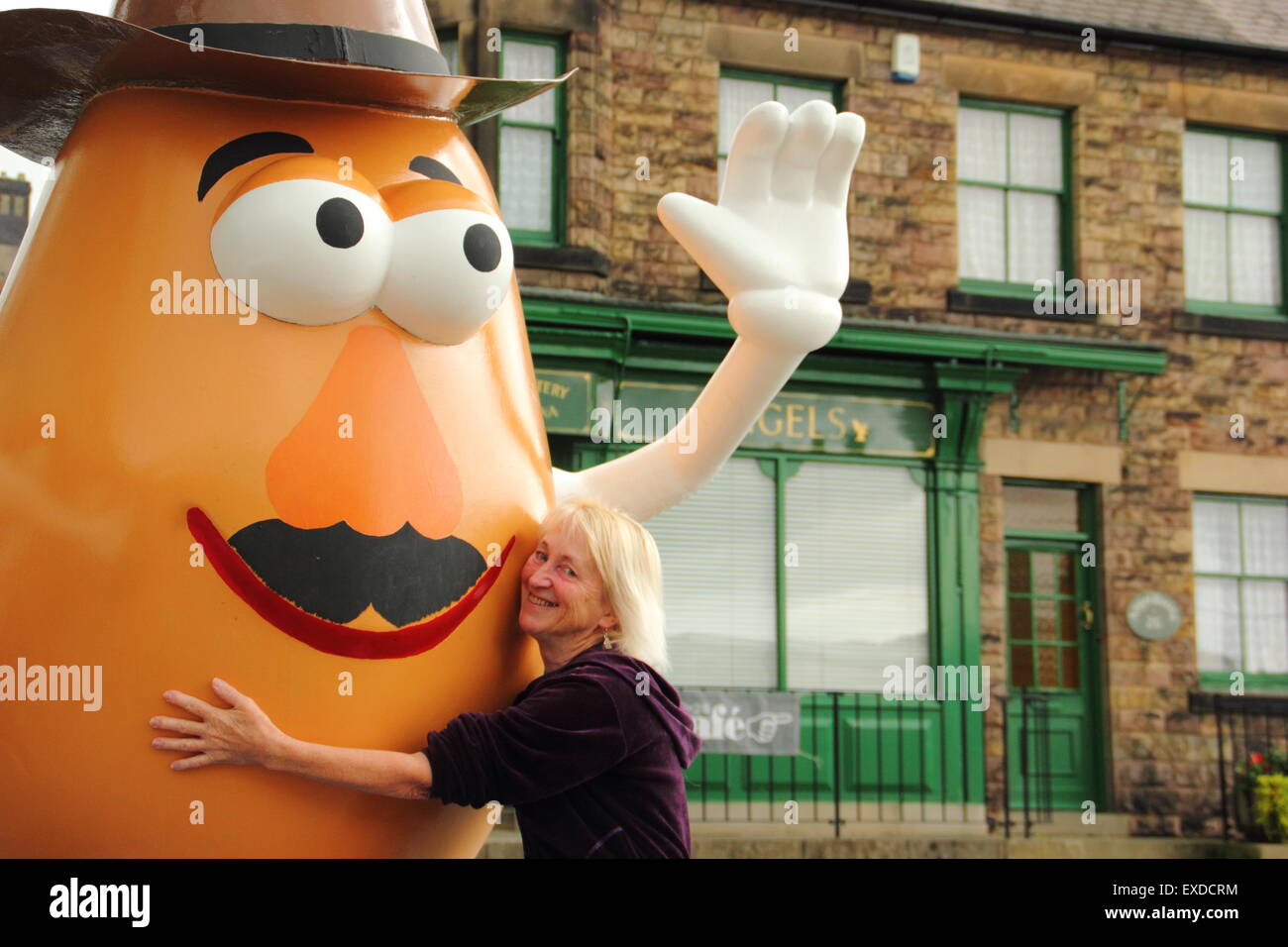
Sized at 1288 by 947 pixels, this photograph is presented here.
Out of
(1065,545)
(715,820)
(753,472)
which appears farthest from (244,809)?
(1065,545)

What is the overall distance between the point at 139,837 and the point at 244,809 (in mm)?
196

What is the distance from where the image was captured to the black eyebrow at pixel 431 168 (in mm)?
3074

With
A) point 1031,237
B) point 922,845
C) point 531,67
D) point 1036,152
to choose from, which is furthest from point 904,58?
point 922,845

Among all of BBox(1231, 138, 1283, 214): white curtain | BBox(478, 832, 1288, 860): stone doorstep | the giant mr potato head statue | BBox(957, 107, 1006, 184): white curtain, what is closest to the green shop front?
BBox(478, 832, 1288, 860): stone doorstep

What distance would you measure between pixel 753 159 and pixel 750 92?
25.5 ft

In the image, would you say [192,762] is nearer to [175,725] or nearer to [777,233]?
[175,725]

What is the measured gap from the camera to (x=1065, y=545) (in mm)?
11102

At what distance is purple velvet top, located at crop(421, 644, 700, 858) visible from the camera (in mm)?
2717

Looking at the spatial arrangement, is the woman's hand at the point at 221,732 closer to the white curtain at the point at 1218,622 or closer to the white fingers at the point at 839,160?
the white fingers at the point at 839,160

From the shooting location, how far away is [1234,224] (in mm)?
11828

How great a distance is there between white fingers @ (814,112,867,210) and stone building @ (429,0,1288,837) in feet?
20.8

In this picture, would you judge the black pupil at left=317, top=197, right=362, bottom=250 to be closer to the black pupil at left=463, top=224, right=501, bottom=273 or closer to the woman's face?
the black pupil at left=463, top=224, right=501, bottom=273

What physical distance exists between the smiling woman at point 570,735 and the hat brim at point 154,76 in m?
0.91

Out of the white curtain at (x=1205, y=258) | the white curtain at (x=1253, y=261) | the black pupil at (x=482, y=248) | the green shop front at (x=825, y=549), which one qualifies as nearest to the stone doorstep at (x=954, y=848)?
the green shop front at (x=825, y=549)
